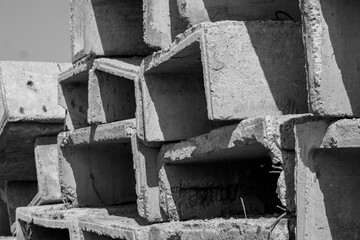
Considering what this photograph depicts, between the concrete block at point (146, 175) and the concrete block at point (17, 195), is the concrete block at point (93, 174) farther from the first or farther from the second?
the concrete block at point (17, 195)

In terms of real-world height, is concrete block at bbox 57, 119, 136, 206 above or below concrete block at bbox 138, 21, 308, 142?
below

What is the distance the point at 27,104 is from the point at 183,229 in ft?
8.03

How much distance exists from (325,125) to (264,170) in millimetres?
1416

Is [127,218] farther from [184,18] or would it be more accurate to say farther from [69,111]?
[184,18]

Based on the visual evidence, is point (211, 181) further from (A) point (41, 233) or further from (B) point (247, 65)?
(A) point (41, 233)

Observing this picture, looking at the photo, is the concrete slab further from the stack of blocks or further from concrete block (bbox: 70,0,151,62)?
concrete block (bbox: 70,0,151,62)

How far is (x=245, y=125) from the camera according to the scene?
3096 mm

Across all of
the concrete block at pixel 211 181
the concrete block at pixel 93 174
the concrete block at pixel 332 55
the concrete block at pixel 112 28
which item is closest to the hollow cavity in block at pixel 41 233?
the concrete block at pixel 93 174

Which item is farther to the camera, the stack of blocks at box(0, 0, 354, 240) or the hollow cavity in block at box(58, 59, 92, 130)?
the hollow cavity in block at box(58, 59, 92, 130)

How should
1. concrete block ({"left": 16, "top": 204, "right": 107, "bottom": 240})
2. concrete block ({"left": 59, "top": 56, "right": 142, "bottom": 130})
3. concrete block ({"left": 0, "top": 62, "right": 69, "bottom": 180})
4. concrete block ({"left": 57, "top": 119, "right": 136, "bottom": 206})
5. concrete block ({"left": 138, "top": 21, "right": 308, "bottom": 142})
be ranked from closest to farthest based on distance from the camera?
concrete block ({"left": 138, "top": 21, "right": 308, "bottom": 142}) → concrete block ({"left": 59, "top": 56, "right": 142, "bottom": 130}) → concrete block ({"left": 16, "top": 204, "right": 107, "bottom": 240}) → concrete block ({"left": 57, "top": 119, "right": 136, "bottom": 206}) → concrete block ({"left": 0, "top": 62, "right": 69, "bottom": 180})

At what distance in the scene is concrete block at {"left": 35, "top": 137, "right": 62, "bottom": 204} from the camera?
19.0ft

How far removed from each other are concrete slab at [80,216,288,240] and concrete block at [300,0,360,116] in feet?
1.74

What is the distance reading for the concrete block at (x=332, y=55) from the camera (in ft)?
8.70

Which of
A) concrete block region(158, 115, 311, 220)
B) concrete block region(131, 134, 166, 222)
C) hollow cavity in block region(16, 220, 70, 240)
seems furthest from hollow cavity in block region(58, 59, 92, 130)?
concrete block region(158, 115, 311, 220)
